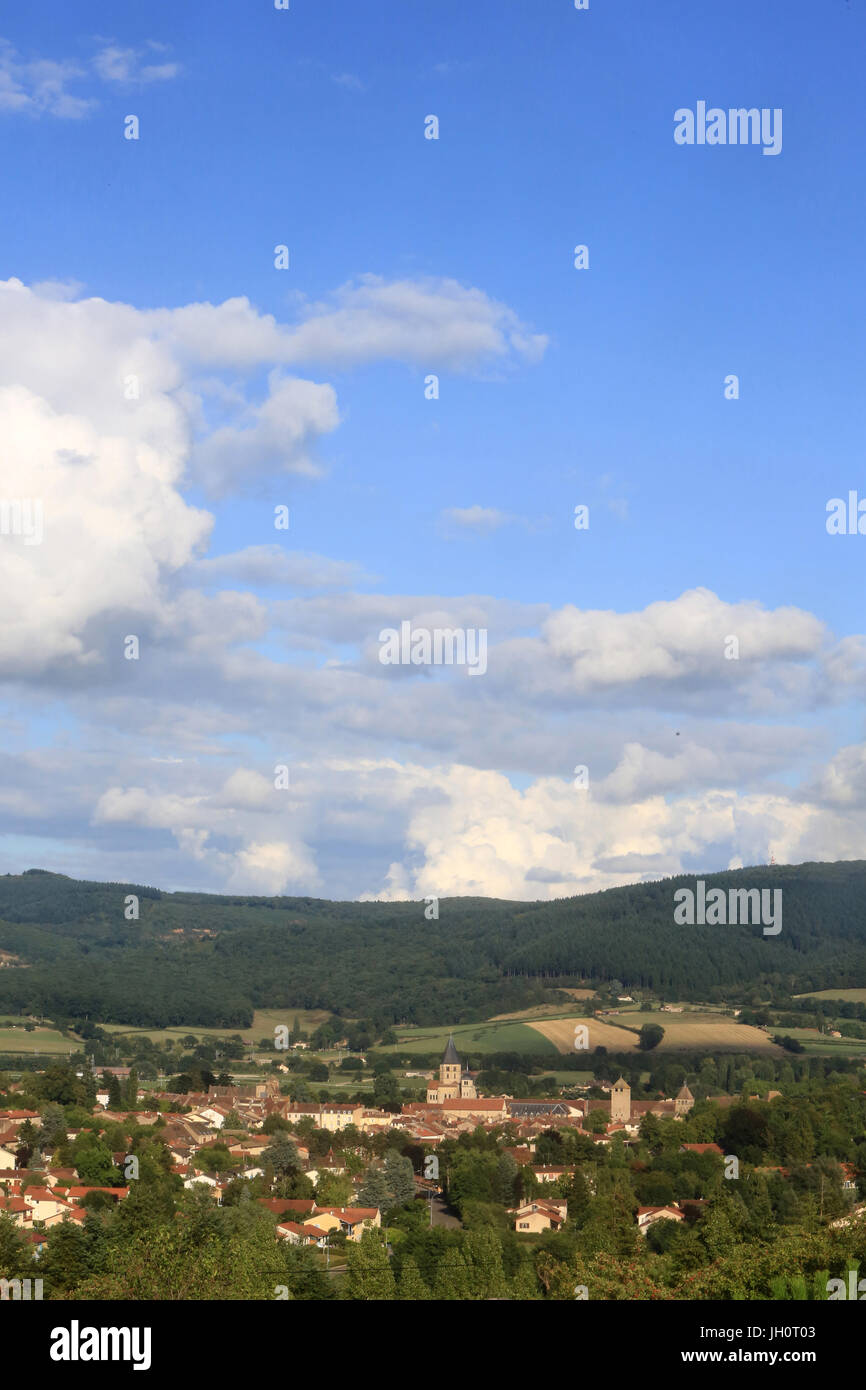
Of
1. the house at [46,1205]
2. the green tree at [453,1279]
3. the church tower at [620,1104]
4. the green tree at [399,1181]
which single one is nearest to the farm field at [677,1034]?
the church tower at [620,1104]

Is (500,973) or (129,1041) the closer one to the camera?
(129,1041)

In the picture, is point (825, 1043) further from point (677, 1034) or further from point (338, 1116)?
point (338, 1116)

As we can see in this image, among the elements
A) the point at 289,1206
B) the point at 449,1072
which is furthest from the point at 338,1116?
the point at 289,1206

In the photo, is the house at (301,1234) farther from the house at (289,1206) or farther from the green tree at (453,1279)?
the green tree at (453,1279)

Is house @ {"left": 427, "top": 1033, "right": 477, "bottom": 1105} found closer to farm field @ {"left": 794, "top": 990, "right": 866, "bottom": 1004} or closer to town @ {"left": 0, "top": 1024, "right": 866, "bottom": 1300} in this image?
town @ {"left": 0, "top": 1024, "right": 866, "bottom": 1300}
